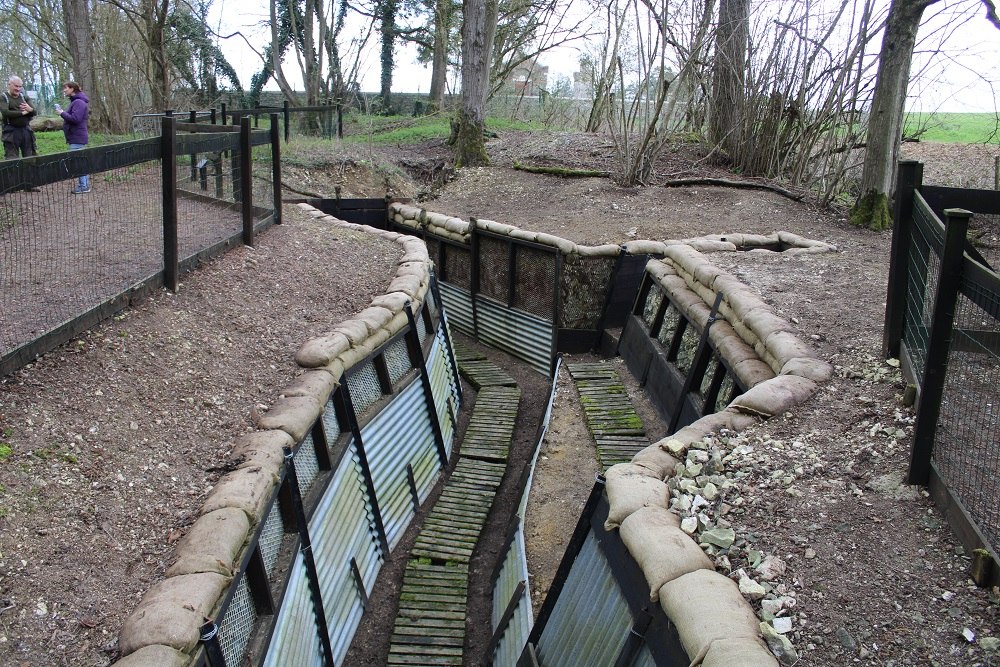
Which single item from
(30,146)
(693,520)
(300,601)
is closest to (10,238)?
(300,601)

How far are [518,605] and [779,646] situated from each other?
7.82ft

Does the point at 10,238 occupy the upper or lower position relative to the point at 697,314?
upper

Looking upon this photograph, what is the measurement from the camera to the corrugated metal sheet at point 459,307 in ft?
37.6

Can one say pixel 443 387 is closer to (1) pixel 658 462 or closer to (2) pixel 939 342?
(1) pixel 658 462

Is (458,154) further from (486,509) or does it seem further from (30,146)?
(486,509)

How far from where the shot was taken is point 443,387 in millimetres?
8430

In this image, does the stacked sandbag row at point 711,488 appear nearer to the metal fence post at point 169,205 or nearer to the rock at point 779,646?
the rock at point 779,646

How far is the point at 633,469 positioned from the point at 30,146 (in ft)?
30.2

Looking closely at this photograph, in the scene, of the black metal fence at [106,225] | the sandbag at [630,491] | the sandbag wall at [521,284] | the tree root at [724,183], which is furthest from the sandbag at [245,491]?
the tree root at [724,183]

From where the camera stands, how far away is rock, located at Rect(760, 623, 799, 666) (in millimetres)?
2879

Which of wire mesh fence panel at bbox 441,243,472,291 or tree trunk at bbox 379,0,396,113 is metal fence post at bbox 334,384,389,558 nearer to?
wire mesh fence panel at bbox 441,243,472,291

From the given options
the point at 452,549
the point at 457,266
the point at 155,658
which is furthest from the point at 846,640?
the point at 457,266

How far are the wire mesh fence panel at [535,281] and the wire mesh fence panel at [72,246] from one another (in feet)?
16.1

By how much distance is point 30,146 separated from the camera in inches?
402
